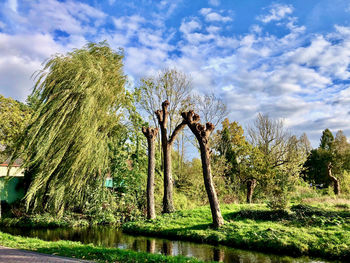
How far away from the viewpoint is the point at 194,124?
13383 mm

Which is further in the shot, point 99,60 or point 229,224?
point 99,60

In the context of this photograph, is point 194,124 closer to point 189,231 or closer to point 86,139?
point 189,231

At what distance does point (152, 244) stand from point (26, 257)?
16.4 feet

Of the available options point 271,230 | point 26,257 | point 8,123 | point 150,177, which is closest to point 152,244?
point 271,230

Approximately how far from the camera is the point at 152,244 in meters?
10.9

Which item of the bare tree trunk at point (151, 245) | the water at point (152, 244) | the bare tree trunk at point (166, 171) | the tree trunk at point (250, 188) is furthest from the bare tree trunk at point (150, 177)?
the tree trunk at point (250, 188)

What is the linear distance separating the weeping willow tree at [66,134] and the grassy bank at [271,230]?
4.06 meters

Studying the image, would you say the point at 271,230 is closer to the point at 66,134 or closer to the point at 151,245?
the point at 151,245

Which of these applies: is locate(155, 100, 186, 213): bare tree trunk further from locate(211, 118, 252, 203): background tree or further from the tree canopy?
the tree canopy

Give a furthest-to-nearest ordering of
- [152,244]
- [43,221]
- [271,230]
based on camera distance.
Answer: [43,221]
[152,244]
[271,230]

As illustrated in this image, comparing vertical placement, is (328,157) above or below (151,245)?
above

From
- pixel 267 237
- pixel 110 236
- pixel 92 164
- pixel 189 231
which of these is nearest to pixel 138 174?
pixel 92 164

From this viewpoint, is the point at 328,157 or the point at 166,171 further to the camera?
the point at 328,157

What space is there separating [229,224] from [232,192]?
11561mm
